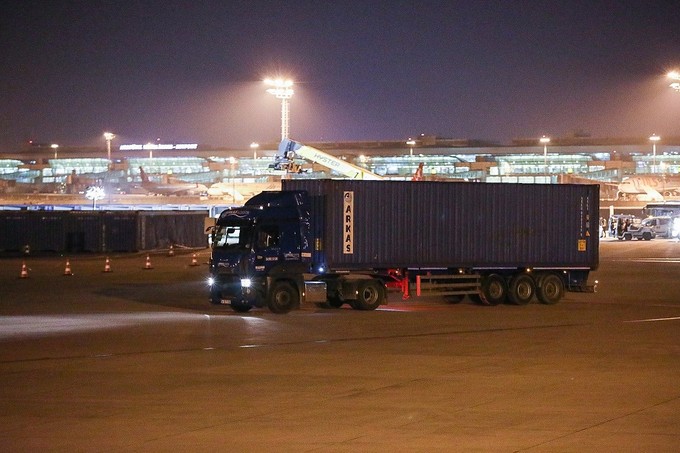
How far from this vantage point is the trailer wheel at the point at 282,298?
24.6 meters

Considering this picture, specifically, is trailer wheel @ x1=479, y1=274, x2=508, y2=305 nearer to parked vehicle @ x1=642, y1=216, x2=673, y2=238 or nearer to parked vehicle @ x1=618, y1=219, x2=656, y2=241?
parked vehicle @ x1=618, y1=219, x2=656, y2=241

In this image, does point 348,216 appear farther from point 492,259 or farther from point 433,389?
point 433,389

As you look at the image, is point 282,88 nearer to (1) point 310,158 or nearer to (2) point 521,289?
(1) point 310,158

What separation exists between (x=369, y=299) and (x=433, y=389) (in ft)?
40.7

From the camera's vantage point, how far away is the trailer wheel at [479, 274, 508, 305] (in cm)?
2748

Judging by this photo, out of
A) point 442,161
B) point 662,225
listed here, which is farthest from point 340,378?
point 442,161

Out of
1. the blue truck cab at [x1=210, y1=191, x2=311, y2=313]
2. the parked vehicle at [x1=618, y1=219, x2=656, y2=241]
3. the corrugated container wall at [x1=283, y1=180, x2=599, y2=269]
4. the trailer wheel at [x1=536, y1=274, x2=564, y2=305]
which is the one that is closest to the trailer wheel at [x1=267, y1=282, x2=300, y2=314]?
the blue truck cab at [x1=210, y1=191, x2=311, y2=313]

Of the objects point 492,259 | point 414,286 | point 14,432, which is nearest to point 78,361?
point 14,432

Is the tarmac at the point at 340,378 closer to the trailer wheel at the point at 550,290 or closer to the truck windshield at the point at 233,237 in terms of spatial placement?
the trailer wheel at the point at 550,290

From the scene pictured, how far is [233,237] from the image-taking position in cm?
2505

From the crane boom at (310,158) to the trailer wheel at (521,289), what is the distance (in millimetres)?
23230

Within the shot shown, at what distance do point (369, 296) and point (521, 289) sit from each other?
15.8 ft

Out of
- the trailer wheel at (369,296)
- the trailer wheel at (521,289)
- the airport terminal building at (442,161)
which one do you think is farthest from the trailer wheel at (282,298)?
the airport terminal building at (442,161)

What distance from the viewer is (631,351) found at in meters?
17.4
